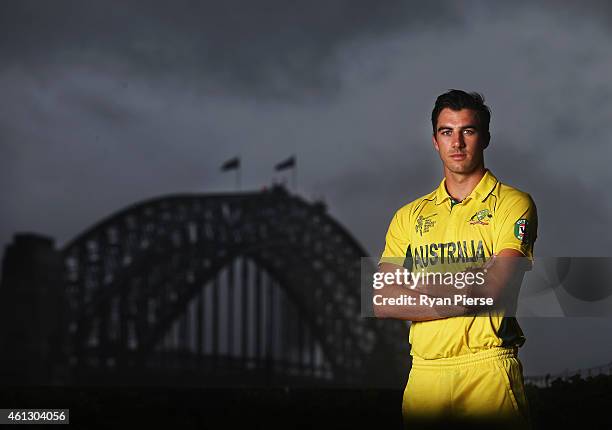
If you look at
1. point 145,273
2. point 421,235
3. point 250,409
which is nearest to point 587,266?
point 421,235

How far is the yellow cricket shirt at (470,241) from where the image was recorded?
13.7ft

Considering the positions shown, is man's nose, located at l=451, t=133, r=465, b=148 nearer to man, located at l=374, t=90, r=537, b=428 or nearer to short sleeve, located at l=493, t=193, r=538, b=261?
man, located at l=374, t=90, r=537, b=428

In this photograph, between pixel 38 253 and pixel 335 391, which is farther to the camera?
pixel 38 253

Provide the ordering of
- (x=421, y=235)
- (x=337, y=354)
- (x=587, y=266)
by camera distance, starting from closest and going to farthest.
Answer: (x=421, y=235), (x=587, y=266), (x=337, y=354)

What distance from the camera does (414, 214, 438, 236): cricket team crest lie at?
4409 millimetres

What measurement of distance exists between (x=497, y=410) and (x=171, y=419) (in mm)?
4598

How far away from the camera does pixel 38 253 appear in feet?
174

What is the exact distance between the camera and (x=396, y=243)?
460cm

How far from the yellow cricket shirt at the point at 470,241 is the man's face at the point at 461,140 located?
0.37 ft

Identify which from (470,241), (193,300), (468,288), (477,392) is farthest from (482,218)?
(193,300)

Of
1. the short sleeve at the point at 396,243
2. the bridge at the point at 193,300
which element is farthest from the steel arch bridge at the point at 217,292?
the short sleeve at the point at 396,243

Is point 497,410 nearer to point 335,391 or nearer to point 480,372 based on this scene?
point 480,372

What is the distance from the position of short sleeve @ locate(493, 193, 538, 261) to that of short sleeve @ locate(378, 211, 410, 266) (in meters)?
0.47

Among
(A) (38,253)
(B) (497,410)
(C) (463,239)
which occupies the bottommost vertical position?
(B) (497,410)
